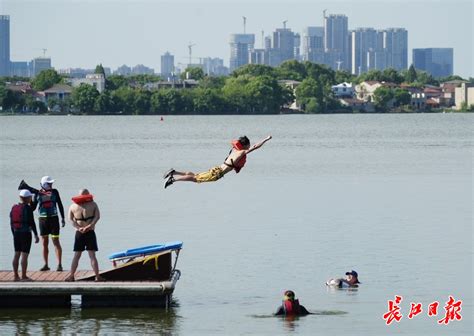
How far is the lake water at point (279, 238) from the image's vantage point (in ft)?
83.8

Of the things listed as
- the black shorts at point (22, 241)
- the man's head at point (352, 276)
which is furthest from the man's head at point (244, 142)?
the man's head at point (352, 276)

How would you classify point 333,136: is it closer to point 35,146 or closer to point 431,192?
point 35,146

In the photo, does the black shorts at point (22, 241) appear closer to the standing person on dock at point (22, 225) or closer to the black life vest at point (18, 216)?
the standing person on dock at point (22, 225)

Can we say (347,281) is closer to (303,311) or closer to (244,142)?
(303,311)

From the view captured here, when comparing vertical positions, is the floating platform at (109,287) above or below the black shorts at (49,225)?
below

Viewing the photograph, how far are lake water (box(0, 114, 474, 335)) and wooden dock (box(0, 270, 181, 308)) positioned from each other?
0.72 ft

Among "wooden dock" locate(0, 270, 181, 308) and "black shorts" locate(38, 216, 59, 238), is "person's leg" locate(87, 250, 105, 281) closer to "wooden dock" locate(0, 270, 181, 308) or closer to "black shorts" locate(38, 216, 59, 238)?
"wooden dock" locate(0, 270, 181, 308)

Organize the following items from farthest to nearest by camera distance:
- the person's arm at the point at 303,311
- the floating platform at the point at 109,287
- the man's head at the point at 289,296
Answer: the person's arm at the point at 303,311, the man's head at the point at 289,296, the floating platform at the point at 109,287

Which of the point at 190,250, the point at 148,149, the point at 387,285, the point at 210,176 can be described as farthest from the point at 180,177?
the point at 148,149

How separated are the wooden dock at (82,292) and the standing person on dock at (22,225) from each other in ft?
1.18

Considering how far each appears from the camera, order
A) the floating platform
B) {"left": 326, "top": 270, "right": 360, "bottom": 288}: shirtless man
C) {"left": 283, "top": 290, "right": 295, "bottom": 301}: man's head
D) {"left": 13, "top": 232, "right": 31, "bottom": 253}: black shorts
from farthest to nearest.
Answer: {"left": 326, "top": 270, "right": 360, "bottom": 288}: shirtless man → {"left": 283, "top": 290, "right": 295, "bottom": 301}: man's head → {"left": 13, "top": 232, "right": 31, "bottom": 253}: black shorts → the floating platform

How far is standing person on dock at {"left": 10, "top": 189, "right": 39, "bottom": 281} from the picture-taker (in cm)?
2509

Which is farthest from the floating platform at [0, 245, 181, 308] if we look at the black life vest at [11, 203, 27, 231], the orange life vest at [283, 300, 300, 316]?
the orange life vest at [283, 300, 300, 316]

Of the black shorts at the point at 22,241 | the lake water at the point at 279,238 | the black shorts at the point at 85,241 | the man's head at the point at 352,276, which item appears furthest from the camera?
the man's head at the point at 352,276
